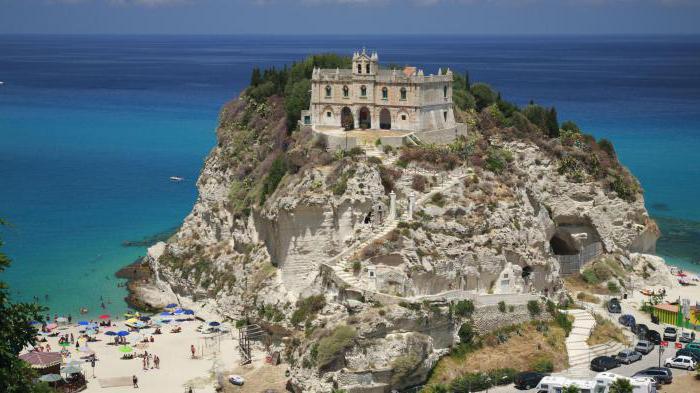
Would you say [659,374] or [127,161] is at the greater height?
[127,161]

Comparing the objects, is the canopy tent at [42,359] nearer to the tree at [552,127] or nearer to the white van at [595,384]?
the white van at [595,384]

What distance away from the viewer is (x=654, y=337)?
53.0m

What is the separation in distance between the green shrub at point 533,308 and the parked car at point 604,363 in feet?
13.9

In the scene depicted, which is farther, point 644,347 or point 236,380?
point 236,380

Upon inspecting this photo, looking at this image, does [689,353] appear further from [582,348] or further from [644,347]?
[582,348]

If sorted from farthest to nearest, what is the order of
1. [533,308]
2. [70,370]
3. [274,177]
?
1. [274,177]
2. [533,308]
3. [70,370]

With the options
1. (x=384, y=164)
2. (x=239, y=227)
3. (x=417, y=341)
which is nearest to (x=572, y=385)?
(x=417, y=341)

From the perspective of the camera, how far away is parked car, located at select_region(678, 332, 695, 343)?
5314cm

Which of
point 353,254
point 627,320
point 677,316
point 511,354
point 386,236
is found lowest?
point 511,354

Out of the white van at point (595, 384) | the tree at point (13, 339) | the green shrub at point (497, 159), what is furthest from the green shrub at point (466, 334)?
the tree at point (13, 339)

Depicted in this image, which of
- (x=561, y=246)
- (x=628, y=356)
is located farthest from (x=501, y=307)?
(x=561, y=246)

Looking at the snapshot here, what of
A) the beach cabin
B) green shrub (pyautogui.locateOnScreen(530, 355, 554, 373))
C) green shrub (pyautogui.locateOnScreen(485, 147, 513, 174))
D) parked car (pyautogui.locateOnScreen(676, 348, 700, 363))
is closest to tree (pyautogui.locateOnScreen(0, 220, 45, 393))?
green shrub (pyautogui.locateOnScreen(530, 355, 554, 373))

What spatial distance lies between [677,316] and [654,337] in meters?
4.73

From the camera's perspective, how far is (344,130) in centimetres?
6338
